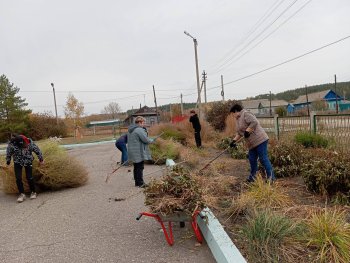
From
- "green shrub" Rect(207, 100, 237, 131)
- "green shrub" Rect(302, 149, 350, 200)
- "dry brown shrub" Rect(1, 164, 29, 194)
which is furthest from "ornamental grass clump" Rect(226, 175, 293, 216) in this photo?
"green shrub" Rect(207, 100, 237, 131)

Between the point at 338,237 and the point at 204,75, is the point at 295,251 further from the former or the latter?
the point at 204,75

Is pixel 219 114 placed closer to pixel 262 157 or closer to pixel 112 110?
pixel 262 157

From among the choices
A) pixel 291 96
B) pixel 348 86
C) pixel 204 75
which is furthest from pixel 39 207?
pixel 291 96

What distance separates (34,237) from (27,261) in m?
0.90

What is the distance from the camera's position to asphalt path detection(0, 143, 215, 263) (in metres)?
4.03

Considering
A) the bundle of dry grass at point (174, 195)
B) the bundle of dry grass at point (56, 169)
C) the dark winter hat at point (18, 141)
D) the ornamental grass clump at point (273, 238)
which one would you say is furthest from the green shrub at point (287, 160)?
the dark winter hat at point (18, 141)

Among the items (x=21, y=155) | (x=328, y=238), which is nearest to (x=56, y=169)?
(x=21, y=155)

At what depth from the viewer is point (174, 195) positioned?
418 centimetres

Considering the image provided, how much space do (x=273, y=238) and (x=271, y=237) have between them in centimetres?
2

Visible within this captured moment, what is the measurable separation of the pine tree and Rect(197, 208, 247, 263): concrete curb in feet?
139

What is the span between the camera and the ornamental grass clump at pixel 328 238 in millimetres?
3201

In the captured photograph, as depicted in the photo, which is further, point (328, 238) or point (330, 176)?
point (330, 176)

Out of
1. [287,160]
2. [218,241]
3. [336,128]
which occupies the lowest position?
[218,241]

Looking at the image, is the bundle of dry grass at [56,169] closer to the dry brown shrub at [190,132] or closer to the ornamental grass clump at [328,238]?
the ornamental grass clump at [328,238]
